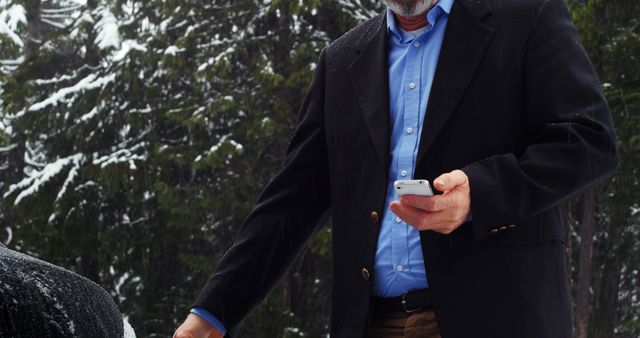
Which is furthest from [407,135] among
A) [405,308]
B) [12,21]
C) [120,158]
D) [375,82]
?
[12,21]

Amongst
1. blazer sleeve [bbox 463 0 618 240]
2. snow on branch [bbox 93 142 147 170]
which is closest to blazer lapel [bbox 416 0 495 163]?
blazer sleeve [bbox 463 0 618 240]

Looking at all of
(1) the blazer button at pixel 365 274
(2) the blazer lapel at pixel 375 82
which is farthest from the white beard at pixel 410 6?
(1) the blazer button at pixel 365 274

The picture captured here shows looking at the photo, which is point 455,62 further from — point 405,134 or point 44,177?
point 44,177

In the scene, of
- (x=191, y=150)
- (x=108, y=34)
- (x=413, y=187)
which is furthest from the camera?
(x=108, y=34)

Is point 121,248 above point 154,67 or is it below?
below

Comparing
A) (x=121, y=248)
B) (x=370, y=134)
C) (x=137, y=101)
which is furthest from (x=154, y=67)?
(x=370, y=134)

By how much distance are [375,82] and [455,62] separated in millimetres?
254

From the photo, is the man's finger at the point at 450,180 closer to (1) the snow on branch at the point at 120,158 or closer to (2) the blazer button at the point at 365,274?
(2) the blazer button at the point at 365,274

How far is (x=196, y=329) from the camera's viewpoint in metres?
2.59

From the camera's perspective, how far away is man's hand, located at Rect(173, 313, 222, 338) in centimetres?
257

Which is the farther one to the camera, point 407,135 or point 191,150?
point 191,150

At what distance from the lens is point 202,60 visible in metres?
16.5

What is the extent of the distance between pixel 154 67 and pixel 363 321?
15543 mm

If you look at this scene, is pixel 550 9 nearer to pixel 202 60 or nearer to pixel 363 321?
pixel 363 321
